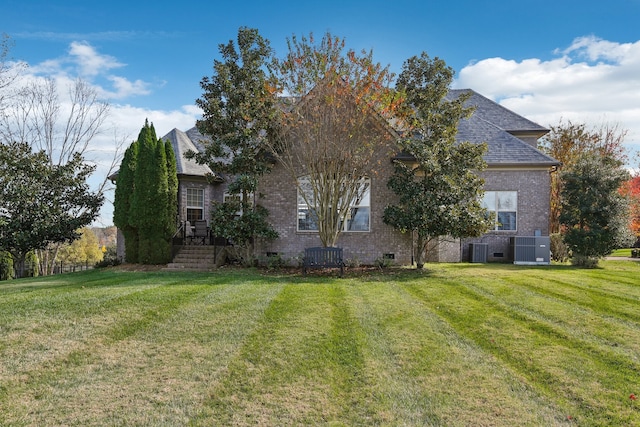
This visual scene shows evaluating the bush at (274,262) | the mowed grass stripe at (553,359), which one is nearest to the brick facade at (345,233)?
the bush at (274,262)

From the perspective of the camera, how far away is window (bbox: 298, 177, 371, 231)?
15.6 meters

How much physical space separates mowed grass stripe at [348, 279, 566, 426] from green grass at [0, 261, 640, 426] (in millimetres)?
23

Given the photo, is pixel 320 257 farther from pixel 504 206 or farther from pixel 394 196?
pixel 504 206

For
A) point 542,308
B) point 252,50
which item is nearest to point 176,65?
point 252,50

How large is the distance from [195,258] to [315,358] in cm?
1142

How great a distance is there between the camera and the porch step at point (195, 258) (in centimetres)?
1523

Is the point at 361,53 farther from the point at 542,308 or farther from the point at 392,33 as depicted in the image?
the point at 542,308

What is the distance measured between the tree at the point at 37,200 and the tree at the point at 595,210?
20432 mm

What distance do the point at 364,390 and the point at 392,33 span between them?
39.6 ft

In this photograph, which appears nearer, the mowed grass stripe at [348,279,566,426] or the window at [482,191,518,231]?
the mowed grass stripe at [348,279,566,426]

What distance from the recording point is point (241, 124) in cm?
Result: 1507

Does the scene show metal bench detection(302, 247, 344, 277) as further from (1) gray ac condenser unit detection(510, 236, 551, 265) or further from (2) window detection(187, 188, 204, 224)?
(1) gray ac condenser unit detection(510, 236, 551, 265)

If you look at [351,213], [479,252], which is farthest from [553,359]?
[479,252]

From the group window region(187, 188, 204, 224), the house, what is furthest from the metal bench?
window region(187, 188, 204, 224)
